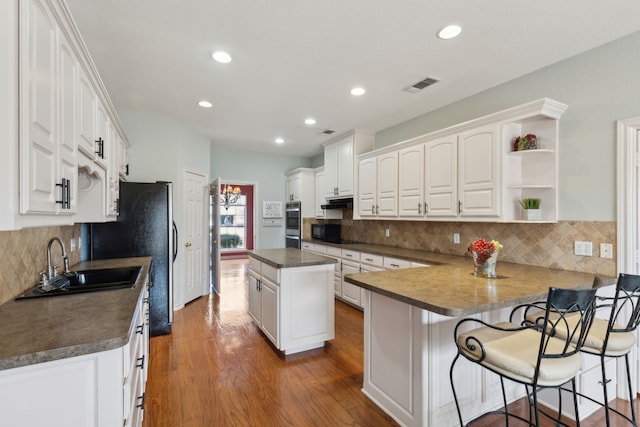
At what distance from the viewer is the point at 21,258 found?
1.76 m

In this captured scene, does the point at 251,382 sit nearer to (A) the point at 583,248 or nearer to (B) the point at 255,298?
(B) the point at 255,298

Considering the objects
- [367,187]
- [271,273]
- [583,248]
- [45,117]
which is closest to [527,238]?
[583,248]

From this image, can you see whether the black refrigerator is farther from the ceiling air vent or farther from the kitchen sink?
the ceiling air vent

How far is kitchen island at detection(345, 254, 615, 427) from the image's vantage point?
1.70 m

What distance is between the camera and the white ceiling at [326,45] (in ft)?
6.56

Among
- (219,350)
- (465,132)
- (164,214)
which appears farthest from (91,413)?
(465,132)

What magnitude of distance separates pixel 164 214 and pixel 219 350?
161 centimetres

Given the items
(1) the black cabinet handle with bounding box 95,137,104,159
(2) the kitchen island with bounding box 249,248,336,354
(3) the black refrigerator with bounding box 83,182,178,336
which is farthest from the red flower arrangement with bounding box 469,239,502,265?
(3) the black refrigerator with bounding box 83,182,178,336

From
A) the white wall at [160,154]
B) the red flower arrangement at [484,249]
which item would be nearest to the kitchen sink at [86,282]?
the white wall at [160,154]

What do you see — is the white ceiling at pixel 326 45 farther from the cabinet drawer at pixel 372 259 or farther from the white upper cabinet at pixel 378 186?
the cabinet drawer at pixel 372 259

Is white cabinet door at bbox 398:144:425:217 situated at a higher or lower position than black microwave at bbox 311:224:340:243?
higher

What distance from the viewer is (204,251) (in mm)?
5125

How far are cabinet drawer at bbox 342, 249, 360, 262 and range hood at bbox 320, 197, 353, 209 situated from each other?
0.76 m

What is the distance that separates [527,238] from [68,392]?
3.43 metres
